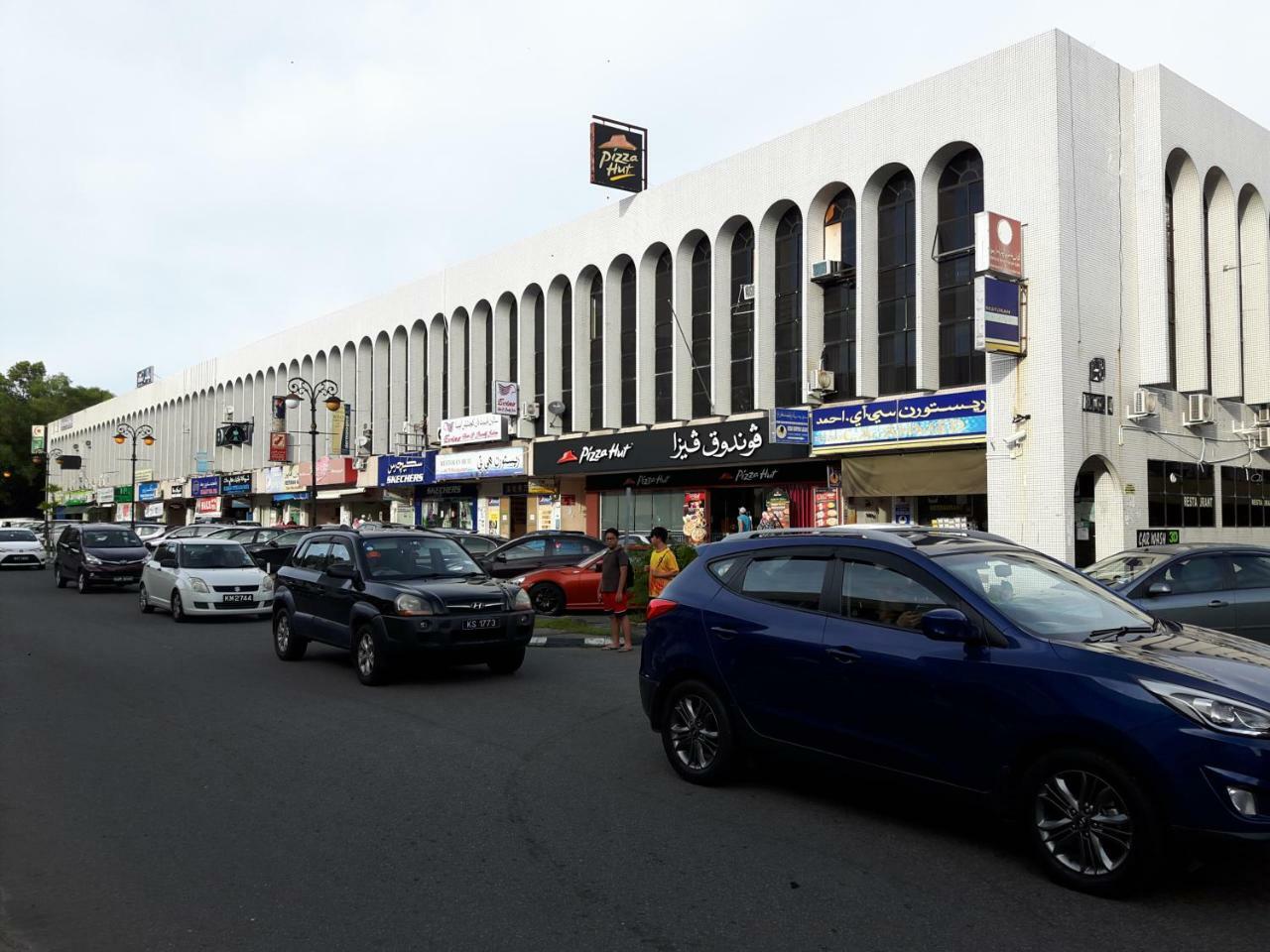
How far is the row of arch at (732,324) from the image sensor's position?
74.4 feet

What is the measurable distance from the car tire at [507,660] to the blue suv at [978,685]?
4412 millimetres

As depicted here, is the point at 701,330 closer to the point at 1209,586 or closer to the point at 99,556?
the point at 99,556

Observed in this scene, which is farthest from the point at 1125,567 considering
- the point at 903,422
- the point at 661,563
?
the point at 903,422

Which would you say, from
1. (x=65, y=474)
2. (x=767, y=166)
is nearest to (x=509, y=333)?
(x=767, y=166)

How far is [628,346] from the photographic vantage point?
109 feet

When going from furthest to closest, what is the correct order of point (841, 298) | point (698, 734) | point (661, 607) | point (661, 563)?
point (841, 298) → point (661, 563) → point (661, 607) → point (698, 734)

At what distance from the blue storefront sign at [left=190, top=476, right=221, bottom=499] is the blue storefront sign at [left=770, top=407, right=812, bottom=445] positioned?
50.0 meters

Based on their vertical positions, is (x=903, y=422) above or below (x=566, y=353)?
below

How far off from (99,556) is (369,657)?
57.9 ft

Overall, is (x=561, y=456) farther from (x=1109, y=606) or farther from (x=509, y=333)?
(x=1109, y=606)

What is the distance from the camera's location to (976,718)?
4.86 metres

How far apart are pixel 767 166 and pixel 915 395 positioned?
8.30 meters

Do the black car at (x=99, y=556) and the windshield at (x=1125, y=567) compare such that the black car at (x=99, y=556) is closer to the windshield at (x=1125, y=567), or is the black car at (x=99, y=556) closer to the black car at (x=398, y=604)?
the black car at (x=398, y=604)

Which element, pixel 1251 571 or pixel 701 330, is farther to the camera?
pixel 701 330
